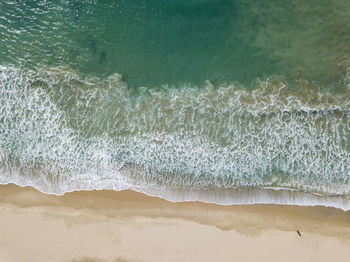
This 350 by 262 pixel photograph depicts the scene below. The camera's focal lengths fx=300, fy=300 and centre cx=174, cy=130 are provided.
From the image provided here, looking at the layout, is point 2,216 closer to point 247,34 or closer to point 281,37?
point 247,34

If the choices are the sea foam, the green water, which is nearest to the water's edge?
the sea foam

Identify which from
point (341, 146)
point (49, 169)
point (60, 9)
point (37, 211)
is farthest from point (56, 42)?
A: point (341, 146)

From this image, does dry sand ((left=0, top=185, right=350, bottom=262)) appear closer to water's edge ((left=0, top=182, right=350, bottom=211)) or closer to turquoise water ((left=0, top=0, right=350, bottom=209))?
water's edge ((left=0, top=182, right=350, bottom=211))

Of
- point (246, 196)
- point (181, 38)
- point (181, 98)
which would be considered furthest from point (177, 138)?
point (181, 38)

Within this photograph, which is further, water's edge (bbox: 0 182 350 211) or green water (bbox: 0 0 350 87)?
green water (bbox: 0 0 350 87)

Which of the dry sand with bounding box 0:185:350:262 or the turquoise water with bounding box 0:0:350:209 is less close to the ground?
the turquoise water with bounding box 0:0:350:209
